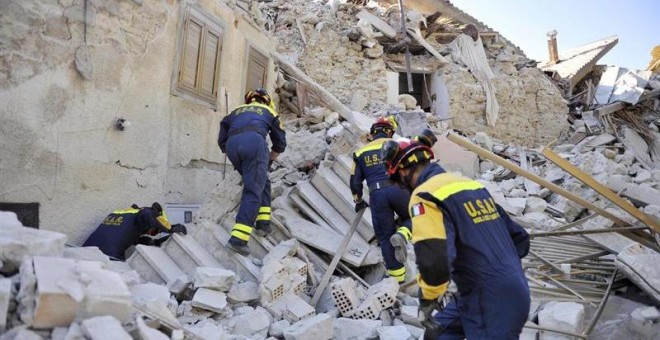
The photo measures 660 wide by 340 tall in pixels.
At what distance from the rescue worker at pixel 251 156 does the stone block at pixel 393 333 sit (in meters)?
1.46

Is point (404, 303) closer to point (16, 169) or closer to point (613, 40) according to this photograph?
point (16, 169)

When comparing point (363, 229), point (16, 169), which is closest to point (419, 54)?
point (363, 229)

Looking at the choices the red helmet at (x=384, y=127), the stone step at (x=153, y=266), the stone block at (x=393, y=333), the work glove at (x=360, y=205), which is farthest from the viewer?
the red helmet at (x=384, y=127)

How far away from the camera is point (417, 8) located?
14531 millimetres

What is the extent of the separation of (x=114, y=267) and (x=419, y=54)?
1158cm

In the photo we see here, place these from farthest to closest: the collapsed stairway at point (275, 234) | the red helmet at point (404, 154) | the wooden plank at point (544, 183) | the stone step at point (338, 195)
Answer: the stone step at point (338, 195)
the wooden plank at point (544, 183)
the collapsed stairway at point (275, 234)
the red helmet at point (404, 154)

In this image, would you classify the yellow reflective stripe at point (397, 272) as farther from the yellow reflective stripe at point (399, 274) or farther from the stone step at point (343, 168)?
the stone step at point (343, 168)

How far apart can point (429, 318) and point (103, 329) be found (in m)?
1.63

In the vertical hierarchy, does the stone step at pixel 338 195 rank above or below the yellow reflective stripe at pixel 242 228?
above

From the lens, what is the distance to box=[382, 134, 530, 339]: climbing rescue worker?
236 centimetres

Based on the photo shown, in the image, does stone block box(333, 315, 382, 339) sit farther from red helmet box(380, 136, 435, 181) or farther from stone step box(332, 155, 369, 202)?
stone step box(332, 155, 369, 202)

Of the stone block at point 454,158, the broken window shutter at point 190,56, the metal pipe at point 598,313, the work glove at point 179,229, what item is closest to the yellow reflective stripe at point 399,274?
the metal pipe at point 598,313

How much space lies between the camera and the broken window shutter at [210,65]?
561cm

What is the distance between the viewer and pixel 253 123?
14.6ft
